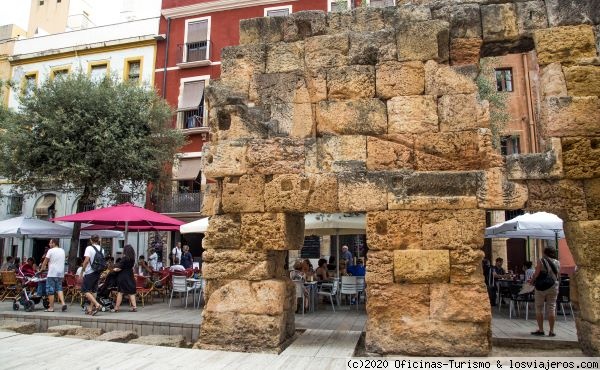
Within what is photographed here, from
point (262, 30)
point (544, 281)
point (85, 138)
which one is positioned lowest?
point (544, 281)

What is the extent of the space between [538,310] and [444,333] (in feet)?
11.0

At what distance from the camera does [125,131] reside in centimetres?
1622

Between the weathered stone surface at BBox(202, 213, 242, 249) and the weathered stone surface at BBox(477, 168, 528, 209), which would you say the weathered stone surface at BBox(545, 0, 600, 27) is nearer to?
the weathered stone surface at BBox(477, 168, 528, 209)

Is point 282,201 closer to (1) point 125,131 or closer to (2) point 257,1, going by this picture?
(1) point 125,131

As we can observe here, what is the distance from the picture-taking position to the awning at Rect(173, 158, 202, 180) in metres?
19.6

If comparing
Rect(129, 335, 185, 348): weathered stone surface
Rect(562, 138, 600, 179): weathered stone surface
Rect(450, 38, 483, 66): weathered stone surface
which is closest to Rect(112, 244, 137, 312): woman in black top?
Rect(129, 335, 185, 348): weathered stone surface

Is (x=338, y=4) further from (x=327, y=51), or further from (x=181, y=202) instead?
(x=327, y=51)

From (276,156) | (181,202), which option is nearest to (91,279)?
(276,156)

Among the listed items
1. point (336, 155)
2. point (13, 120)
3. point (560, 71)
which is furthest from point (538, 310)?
point (13, 120)

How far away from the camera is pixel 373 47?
6.14 m

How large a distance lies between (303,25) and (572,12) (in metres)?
3.49

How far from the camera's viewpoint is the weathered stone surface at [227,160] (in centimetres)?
609

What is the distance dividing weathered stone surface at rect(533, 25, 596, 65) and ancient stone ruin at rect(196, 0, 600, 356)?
16 millimetres

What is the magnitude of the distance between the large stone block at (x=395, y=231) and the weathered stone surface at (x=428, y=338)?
2.80 ft
